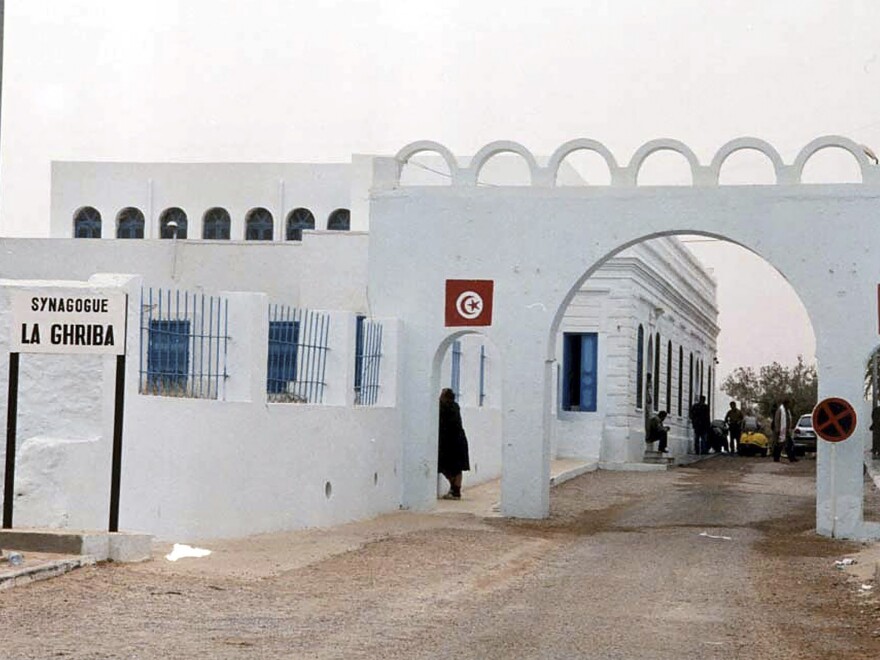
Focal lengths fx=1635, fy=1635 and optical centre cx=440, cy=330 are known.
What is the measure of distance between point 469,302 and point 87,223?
2474 centimetres

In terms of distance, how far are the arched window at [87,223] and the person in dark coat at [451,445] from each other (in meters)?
22.0

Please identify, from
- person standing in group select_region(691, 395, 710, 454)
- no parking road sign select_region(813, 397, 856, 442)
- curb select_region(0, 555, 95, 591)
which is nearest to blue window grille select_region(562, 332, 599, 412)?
person standing in group select_region(691, 395, 710, 454)

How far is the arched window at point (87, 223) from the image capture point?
43781 millimetres

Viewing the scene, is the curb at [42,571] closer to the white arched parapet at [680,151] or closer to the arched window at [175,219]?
the white arched parapet at [680,151]

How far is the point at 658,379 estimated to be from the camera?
4066 cm

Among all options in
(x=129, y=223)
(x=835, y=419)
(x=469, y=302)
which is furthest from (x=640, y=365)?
(x=835, y=419)

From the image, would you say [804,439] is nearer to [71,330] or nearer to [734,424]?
[734,424]

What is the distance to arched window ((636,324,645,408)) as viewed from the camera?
36.4 meters

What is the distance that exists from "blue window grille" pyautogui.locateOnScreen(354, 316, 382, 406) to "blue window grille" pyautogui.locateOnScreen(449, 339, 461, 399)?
605 centimetres

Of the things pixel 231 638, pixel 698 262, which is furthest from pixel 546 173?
pixel 698 262

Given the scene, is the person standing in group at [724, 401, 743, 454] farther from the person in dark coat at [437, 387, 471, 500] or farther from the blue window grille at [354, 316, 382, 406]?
the blue window grille at [354, 316, 382, 406]

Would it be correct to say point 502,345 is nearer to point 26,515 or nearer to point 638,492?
point 638,492

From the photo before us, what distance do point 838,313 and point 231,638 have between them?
12.2 meters

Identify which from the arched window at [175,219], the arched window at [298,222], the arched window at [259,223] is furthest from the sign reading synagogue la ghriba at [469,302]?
the arched window at [175,219]
